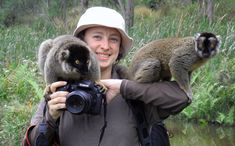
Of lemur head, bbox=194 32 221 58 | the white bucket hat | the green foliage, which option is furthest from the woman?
the green foliage

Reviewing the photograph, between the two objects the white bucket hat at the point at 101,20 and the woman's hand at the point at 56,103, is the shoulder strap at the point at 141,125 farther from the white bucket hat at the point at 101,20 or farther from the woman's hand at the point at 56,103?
the white bucket hat at the point at 101,20

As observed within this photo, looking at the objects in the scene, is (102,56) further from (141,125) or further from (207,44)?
(207,44)

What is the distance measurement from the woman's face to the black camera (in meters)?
0.37

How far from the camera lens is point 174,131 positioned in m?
9.09

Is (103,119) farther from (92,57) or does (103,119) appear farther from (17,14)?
(17,14)

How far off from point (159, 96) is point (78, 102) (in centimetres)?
60

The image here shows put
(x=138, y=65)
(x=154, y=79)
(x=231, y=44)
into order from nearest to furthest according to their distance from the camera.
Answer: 1. (x=154, y=79)
2. (x=138, y=65)
3. (x=231, y=44)

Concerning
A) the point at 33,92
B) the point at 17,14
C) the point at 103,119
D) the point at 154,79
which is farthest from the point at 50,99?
the point at 17,14

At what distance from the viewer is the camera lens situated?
3.22 m

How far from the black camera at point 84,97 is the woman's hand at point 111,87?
0.12m

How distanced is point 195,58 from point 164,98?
3.59ft

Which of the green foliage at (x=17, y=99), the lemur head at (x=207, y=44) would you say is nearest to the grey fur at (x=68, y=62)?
the lemur head at (x=207, y=44)

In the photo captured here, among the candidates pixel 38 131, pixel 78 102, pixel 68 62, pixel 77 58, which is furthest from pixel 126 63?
pixel 78 102

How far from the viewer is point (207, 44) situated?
409 cm
